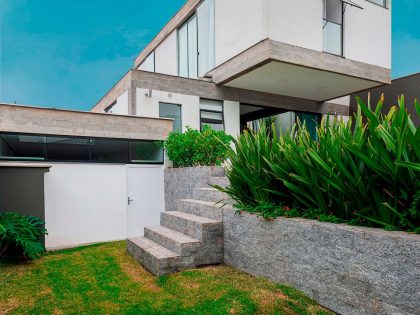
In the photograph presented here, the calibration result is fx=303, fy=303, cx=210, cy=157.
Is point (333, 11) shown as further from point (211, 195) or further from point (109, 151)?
point (109, 151)

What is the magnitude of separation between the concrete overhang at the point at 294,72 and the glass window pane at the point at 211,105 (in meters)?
0.73

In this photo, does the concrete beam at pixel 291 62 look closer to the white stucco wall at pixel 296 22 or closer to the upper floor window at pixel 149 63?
the white stucco wall at pixel 296 22

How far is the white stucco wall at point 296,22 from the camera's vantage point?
9.41 meters

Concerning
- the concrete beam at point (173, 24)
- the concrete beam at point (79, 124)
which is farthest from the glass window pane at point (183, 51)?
the concrete beam at point (79, 124)

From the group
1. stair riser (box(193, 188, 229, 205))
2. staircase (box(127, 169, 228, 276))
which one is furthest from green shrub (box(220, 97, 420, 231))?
stair riser (box(193, 188, 229, 205))

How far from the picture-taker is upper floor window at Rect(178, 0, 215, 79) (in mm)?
12172

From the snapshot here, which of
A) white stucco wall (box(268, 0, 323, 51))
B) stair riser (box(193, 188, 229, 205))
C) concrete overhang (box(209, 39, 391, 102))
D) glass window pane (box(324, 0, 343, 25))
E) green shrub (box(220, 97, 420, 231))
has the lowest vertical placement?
stair riser (box(193, 188, 229, 205))

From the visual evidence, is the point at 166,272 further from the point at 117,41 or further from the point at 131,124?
the point at 117,41

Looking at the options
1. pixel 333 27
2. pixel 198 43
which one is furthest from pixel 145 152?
pixel 333 27

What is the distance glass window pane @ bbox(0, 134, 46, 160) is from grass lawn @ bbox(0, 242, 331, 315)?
9.60 feet

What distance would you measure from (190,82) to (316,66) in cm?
438

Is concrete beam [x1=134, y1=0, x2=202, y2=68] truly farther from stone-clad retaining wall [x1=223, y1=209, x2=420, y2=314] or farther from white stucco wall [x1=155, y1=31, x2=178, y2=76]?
stone-clad retaining wall [x1=223, y1=209, x2=420, y2=314]

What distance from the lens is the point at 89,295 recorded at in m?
4.12

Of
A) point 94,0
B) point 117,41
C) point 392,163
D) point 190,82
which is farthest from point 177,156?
point 117,41
